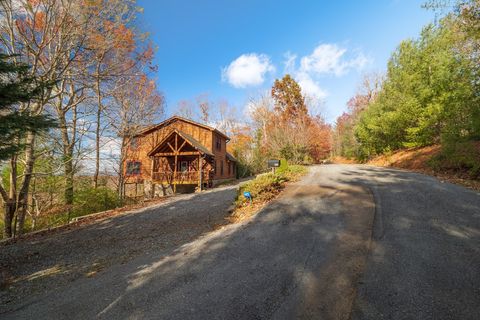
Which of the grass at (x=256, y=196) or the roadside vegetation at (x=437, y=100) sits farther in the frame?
the roadside vegetation at (x=437, y=100)

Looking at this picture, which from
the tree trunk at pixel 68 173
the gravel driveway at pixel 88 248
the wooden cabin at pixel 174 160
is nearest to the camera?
the gravel driveway at pixel 88 248

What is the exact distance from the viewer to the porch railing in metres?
19.0

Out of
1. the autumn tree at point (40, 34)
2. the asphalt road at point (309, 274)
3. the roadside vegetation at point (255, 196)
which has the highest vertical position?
→ the autumn tree at point (40, 34)

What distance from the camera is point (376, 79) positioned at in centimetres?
3369

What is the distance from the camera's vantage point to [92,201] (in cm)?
1170

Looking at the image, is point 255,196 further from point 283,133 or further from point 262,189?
point 283,133

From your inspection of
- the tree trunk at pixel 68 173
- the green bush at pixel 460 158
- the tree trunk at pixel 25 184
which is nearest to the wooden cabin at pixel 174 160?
the tree trunk at pixel 68 173

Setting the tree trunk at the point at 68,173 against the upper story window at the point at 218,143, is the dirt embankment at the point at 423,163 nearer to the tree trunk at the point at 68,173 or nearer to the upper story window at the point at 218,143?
the upper story window at the point at 218,143

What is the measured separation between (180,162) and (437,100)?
72.7 ft

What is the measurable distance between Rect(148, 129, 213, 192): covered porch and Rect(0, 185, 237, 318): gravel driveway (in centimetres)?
912

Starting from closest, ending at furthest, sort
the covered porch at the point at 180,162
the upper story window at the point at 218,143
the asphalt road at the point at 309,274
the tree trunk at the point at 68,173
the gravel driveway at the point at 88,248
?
the asphalt road at the point at 309,274, the gravel driveway at the point at 88,248, the tree trunk at the point at 68,173, the covered porch at the point at 180,162, the upper story window at the point at 218,143

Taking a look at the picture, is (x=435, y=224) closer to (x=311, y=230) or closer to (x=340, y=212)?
(x=340, y=212)

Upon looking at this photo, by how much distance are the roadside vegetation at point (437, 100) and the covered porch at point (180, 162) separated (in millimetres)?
16131

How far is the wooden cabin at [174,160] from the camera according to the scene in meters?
19.2
